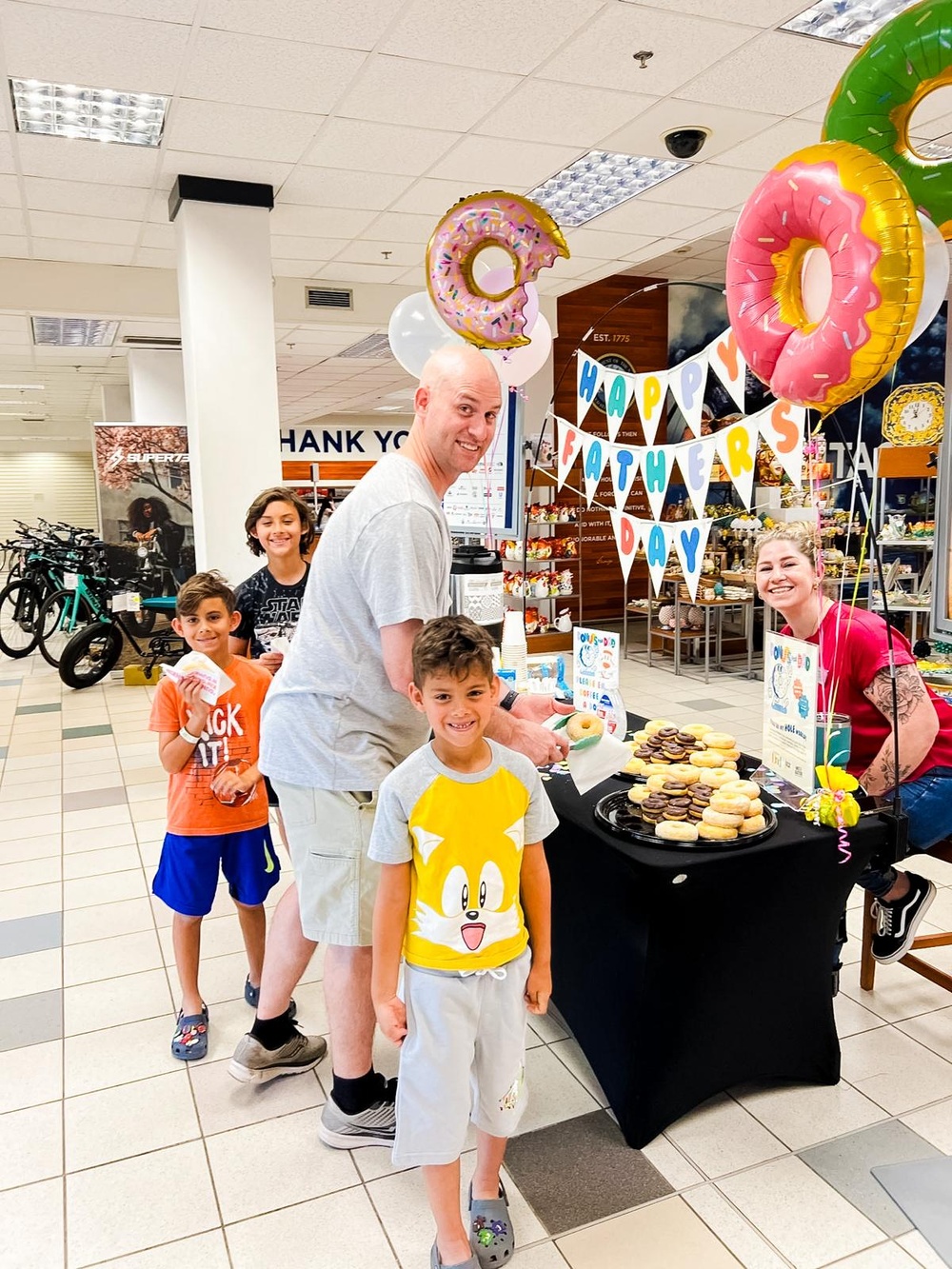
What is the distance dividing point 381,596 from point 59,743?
17.2ft

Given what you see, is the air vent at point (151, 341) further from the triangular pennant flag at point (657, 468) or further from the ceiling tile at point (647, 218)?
the triangular pennant flag at point (657, 468)

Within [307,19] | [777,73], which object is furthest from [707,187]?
[307,19]

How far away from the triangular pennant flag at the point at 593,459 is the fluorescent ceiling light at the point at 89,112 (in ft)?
7.95

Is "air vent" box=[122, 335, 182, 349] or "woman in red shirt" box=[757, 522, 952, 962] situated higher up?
"air vent" box=[122, 335, 182, 349]

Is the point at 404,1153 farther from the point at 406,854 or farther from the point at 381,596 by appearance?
the point at 381,596

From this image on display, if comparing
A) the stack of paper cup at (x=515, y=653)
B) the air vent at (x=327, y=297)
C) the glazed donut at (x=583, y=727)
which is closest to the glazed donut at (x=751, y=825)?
the glazed donut at (x=583, y=727)

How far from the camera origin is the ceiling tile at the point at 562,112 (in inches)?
157

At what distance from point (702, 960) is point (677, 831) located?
0.31 meters

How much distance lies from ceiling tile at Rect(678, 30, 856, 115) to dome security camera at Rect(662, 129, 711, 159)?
12.7 inches

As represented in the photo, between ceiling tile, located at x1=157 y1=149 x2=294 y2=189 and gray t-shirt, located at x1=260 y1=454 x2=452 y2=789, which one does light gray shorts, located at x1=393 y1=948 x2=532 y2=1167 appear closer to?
gray t-shirt, located at x1=260 y1=454 x2=452 y2=789

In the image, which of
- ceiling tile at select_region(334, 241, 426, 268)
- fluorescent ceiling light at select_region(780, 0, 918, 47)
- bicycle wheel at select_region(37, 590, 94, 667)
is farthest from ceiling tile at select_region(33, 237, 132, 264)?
fluorescent ceiling light at select_region(780, 0, 918, 47)

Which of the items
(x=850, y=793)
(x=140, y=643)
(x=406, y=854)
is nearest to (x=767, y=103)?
(x=850, y=793)

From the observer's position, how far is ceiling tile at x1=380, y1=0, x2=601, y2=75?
3.26 m

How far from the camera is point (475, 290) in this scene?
2947 mm
